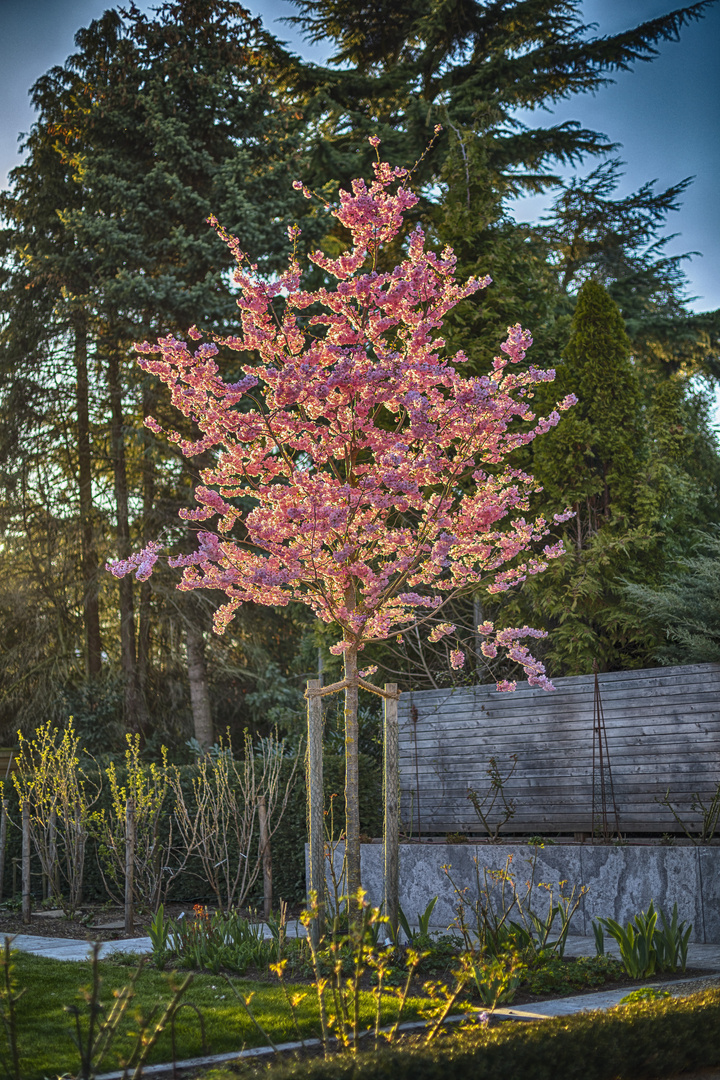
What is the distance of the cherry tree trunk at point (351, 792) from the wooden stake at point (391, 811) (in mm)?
309

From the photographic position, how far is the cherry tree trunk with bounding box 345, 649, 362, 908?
18.5 ft

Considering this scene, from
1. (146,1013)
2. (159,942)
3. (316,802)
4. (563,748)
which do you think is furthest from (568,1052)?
(563,748)

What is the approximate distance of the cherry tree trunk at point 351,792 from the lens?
18.5 feet

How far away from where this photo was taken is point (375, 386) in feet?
19.0

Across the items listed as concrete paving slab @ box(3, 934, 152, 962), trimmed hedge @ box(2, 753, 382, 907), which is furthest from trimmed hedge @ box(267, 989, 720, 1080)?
trimmed hedge @ box(2, 753, 382, 907)

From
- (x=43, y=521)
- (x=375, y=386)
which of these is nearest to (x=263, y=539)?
(x=375, y=386)

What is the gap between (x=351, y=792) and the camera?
5727mm

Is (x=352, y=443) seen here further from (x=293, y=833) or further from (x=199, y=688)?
(x=199, y=688)

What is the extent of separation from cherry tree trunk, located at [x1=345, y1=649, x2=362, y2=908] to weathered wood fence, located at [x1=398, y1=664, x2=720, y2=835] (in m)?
2.81

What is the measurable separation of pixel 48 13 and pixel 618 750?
730 centimetres

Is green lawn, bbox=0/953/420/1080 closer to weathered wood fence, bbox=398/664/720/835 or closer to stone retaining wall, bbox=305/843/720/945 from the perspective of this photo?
stone retaining wall, bbox=305/843/720/945

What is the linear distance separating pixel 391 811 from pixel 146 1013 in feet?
6.61

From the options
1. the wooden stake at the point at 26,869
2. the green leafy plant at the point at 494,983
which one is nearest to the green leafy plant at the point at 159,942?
the green leafy plant at the point at 494,983

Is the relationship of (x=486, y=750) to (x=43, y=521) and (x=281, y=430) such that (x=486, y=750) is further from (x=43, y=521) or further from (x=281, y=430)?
(x=43, y=521)
